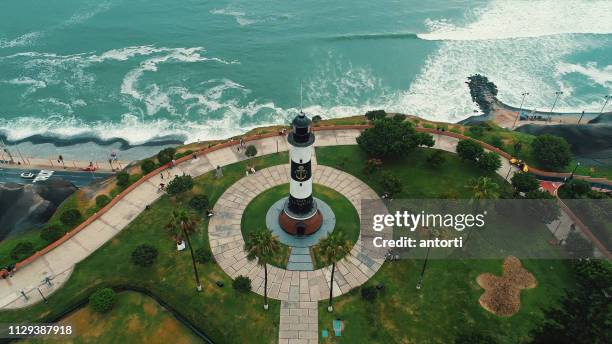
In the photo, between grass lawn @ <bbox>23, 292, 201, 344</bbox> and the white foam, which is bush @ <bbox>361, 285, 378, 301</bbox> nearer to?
grass lawn @ <bbox>23, 292, 201, 344</bbox>

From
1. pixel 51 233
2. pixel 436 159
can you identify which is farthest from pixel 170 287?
pixel 436 159

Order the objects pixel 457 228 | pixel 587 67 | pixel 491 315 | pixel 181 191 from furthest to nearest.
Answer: pixel 587 67 < pixel 181 191 < pixel 457 228 < pixel 491 315

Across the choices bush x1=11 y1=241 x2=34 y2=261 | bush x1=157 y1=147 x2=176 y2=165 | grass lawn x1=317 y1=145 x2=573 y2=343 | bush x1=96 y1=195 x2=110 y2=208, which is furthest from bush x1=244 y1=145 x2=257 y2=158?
bush x1=11 y1=241 x2=34 y2=261

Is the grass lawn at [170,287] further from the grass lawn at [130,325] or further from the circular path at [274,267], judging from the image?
the circular path at [274,267]

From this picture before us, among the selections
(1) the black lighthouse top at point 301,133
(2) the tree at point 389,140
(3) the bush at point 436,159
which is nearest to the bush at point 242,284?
(1) the black lighthouse top at point 301,133

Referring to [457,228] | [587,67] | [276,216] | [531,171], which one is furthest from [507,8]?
[276,216]

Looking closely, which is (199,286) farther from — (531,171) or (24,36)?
(24,36)
